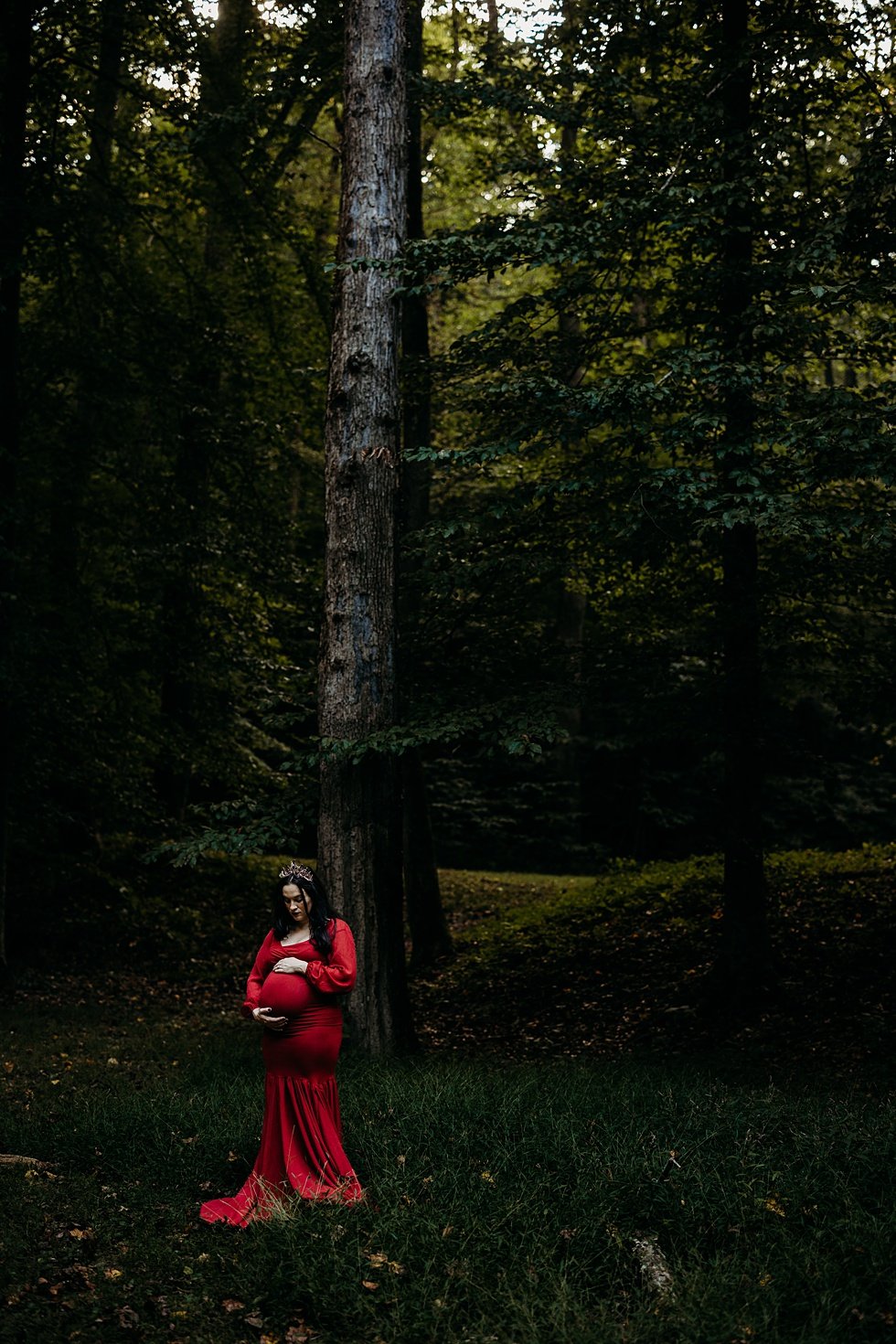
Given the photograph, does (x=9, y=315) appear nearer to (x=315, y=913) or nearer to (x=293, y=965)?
(x=315, y=913)

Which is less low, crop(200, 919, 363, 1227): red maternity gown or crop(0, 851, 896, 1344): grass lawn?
crop(200, 919, 363, 1227): red maternity gown

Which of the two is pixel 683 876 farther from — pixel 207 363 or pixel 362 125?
pixel 362 125

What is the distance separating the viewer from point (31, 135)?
42.0 ft

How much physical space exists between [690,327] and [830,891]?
22.9 ft

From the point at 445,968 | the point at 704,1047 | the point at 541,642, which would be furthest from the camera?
the point at 445,968

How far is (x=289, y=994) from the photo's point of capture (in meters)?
5.71

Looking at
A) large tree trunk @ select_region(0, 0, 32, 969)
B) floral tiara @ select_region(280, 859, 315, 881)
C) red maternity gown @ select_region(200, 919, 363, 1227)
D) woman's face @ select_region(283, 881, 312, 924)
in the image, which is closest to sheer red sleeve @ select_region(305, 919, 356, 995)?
red maternity gown @ select_region(200, 919, 363, 1227)

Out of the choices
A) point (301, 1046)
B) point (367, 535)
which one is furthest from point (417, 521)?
point (301, 1046)

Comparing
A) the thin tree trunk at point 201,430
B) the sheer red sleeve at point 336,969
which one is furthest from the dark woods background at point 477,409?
the sheer red sleeve at point 336,969

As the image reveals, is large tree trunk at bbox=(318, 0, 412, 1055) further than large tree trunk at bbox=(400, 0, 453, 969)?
No

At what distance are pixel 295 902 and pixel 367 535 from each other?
12.1ft

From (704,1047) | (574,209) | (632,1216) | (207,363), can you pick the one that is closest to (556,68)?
(574,209)

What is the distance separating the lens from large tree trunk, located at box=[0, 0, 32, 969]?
1174 cm

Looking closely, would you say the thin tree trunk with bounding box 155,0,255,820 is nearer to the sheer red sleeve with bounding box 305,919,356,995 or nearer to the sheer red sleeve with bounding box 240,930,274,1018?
the sheer red sleeve with bounding box 240,930,274,1018
